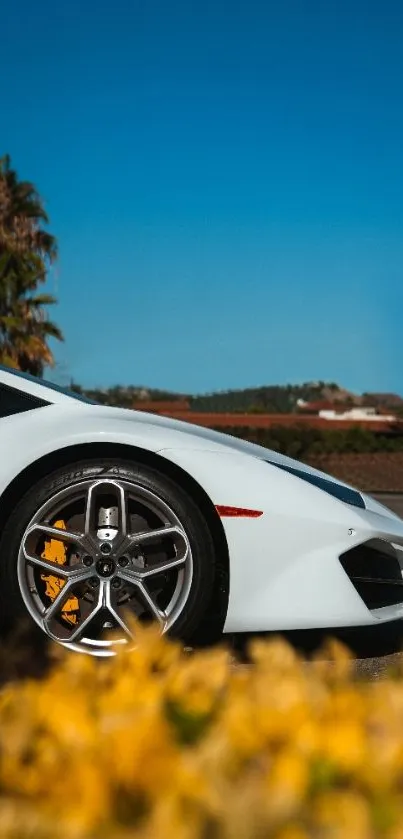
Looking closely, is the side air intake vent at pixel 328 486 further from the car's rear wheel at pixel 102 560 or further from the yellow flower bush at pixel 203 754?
the yellow flower bush at pixel 203 754

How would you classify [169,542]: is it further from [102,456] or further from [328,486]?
[328,486]

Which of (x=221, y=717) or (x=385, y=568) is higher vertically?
(x=221, y=717)

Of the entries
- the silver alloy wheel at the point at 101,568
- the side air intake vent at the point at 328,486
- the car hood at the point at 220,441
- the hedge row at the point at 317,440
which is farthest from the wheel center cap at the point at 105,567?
the hedge row at the point at 317,440

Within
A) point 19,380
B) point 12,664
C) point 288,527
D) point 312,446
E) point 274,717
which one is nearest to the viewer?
point 274,717

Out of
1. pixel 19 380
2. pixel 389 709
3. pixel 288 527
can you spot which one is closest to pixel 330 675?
pixel 389 709

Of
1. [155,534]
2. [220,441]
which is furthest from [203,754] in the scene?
[220,441]

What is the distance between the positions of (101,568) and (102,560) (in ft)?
0.10

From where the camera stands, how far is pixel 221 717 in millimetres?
1059

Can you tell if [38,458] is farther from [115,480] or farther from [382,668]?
[382,668]

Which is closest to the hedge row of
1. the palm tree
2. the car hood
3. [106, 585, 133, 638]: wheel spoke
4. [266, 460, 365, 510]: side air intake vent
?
the palm tree

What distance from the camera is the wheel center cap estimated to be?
12.8 ft

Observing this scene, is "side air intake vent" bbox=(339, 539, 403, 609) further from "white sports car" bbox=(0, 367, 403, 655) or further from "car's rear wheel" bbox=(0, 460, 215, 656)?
"car's rear wheel" bbox=(0, 460, 215, 656)

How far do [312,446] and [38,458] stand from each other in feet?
77.7

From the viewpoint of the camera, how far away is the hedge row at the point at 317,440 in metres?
26.8
